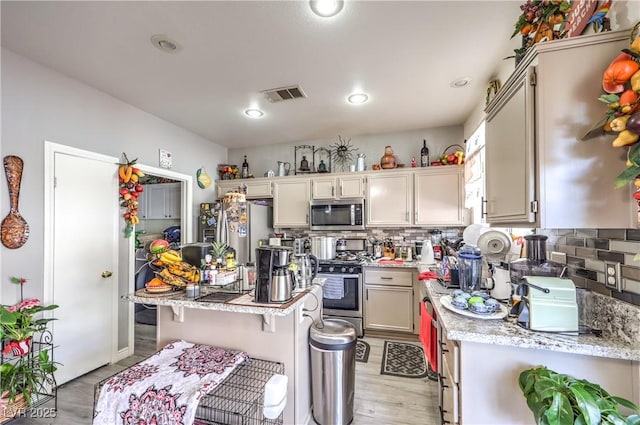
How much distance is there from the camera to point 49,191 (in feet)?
7.55

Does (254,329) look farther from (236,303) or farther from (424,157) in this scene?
(424,157)

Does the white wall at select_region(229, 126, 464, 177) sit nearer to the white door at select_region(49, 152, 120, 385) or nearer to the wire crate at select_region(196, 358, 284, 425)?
the white door at select_region(49, 152, 120, 385)

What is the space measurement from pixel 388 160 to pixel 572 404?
3291 millimetres

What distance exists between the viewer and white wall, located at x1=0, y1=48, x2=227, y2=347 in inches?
81.8

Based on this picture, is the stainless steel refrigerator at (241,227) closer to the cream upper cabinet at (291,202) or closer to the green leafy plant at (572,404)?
the cream upper cabinet at (291,202)

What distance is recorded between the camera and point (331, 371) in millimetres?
1792

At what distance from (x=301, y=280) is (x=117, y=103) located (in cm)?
281

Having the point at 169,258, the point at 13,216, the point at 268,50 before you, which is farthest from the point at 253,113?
the point at 13,216

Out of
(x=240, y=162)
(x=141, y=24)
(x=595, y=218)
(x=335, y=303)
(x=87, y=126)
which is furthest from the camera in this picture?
(x=240, y=162)

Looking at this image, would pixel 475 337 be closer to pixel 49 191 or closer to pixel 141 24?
pixel 141 24

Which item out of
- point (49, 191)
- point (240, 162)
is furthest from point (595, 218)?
point (240, 162)

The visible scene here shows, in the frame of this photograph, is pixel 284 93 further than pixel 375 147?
No

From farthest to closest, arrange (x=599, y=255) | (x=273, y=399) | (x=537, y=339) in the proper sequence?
(x=273, y=399) → (x=599, y=255) → (x=537, y=339)

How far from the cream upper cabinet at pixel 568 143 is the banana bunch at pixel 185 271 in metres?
2.00
